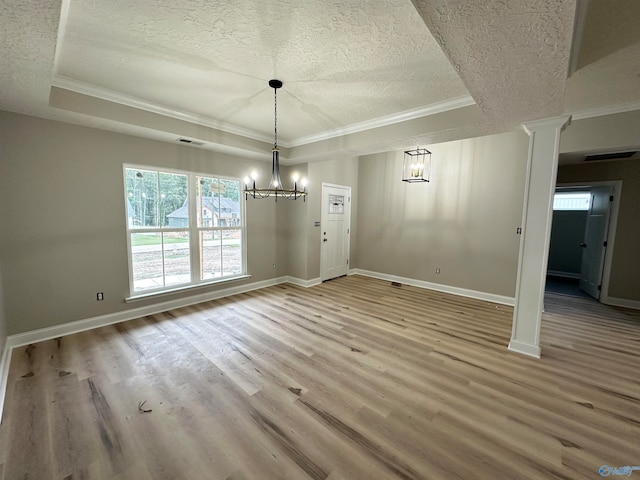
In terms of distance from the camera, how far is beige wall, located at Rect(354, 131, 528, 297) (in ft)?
14.7

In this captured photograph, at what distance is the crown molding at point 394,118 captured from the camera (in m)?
2.99

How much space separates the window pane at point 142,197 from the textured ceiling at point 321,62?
60 centimetres

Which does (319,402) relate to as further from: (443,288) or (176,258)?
(443,288)

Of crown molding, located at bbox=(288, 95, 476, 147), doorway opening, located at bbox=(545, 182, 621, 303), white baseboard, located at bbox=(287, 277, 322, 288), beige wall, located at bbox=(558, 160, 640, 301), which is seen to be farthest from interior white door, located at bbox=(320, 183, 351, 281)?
beige wall, located at bbox=(558, 160, 640, 301)

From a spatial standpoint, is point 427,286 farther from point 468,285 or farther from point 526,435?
point 526,435

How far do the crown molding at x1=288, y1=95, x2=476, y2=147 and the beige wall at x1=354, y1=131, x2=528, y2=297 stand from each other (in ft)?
7.09

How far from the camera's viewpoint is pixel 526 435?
1.80 meters

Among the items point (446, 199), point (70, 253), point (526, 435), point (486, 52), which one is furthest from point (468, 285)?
point (70, 253)

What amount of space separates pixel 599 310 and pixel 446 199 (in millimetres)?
3094

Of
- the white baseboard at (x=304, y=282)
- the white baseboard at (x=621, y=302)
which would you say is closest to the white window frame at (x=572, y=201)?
the white baseboard at (x=621, y=302)

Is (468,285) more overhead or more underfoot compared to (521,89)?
more underfoot

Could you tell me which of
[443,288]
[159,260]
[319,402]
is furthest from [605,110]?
[159,260]

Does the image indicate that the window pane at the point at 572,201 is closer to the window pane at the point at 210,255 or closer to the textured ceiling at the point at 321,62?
the textured ceiling at the point at 321,62

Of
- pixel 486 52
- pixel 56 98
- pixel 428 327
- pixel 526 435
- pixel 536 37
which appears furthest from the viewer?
pixel 428 327
